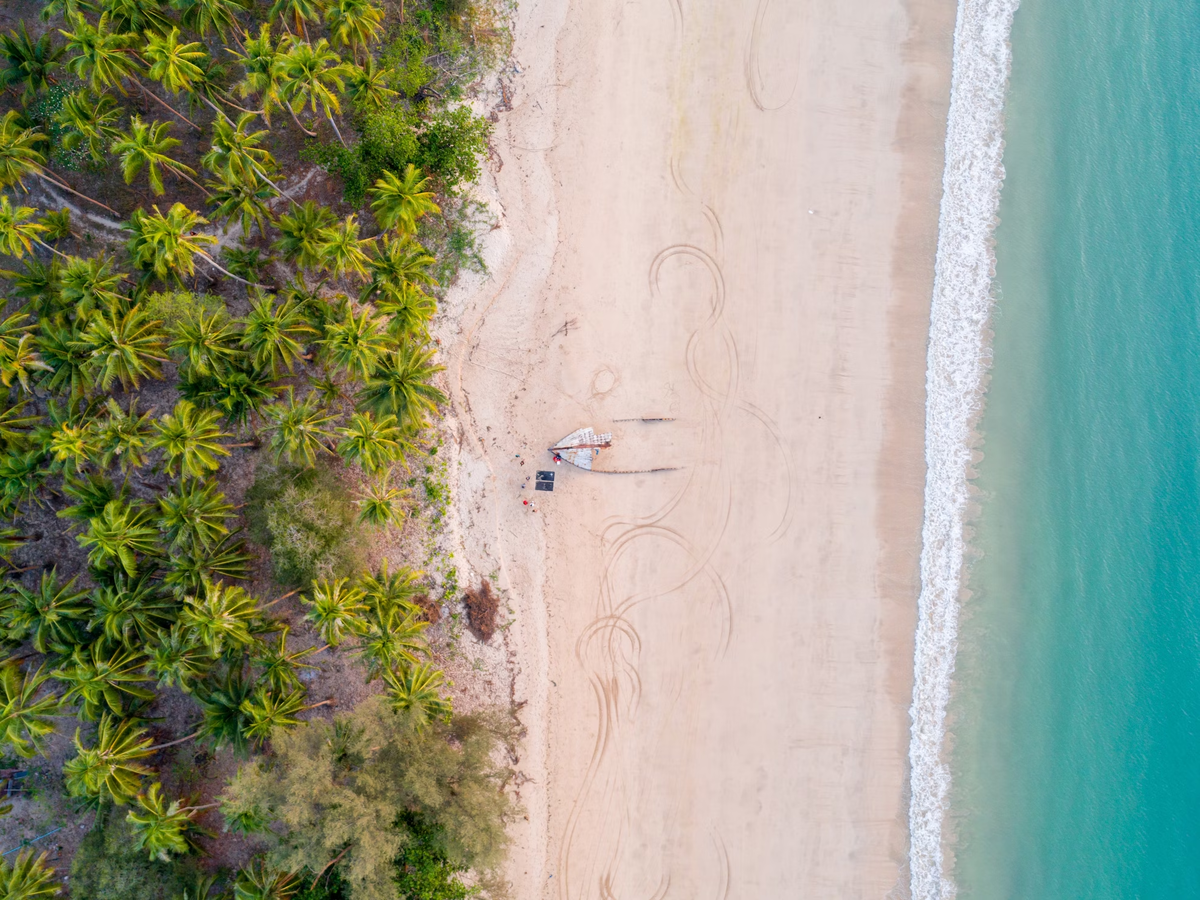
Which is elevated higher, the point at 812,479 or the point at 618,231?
the point at 618,231

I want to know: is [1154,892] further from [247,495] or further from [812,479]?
[247,495]

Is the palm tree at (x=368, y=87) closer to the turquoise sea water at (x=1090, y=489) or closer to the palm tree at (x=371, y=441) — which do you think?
the palm tree at (x=371, y=441)

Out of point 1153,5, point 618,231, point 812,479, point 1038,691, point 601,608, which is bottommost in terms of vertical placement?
point 1038,691

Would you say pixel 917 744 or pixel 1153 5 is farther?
pixel 1153 5

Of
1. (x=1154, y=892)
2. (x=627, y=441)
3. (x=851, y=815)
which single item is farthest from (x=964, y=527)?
(x=1154, y=892)

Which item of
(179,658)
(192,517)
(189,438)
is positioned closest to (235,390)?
(189,438)

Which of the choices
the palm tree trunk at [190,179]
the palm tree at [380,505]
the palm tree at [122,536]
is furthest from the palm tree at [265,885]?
the palm tree trunk at [190,179]
